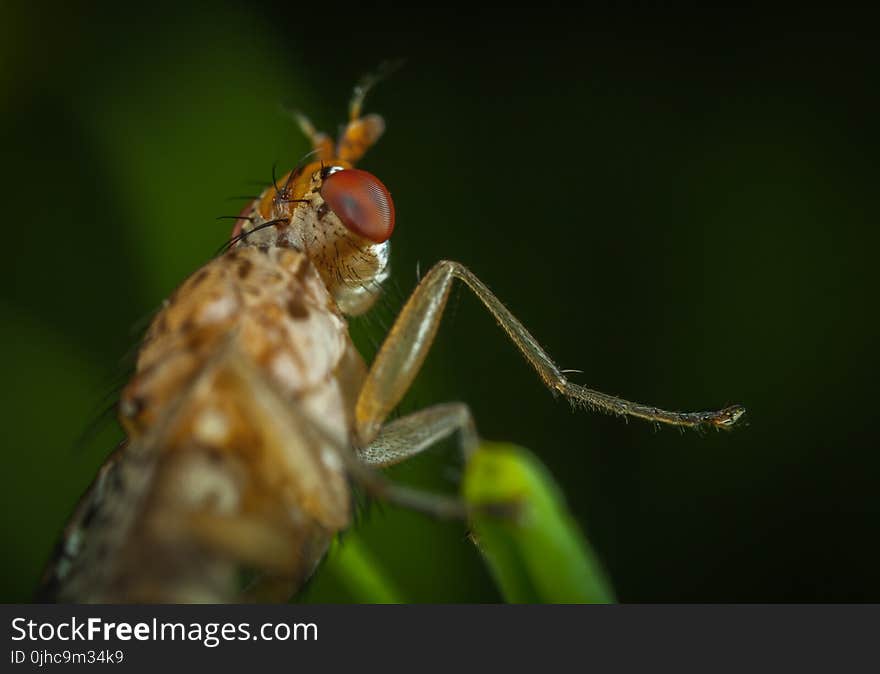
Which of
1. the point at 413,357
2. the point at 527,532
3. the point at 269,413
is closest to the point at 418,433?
the point at 413,357

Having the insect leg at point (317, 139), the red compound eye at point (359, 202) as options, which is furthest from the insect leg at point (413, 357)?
the insect leg at point (317, 139)

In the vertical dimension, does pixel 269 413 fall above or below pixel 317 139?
below

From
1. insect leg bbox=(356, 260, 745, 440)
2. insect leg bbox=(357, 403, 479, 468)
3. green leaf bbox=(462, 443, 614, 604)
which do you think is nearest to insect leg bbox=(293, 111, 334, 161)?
insect leg bbox=(356, 260, 745, 440)

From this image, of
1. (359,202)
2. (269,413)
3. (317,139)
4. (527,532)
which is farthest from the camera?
(317,139)

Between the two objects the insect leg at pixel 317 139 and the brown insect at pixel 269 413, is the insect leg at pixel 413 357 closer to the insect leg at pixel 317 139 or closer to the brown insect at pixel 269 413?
the brown insect at pixel 269 413

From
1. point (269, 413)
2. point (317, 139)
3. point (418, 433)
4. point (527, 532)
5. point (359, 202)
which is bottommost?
point (527, 532)

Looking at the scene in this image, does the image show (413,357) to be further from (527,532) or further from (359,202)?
(527,532)

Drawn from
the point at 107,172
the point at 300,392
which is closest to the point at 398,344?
the point at 300,392
